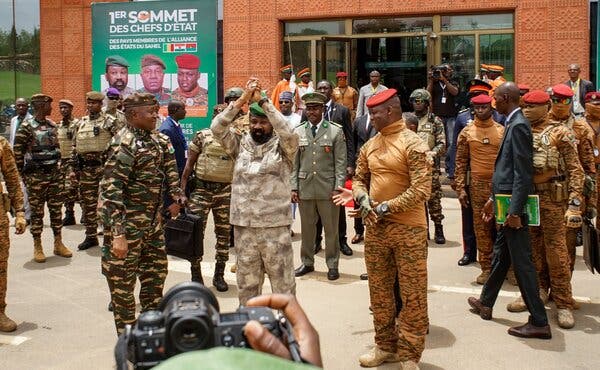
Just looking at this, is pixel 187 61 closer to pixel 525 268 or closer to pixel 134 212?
pixel 134 212

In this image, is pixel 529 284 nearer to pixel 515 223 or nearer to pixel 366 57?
pixel 515 223

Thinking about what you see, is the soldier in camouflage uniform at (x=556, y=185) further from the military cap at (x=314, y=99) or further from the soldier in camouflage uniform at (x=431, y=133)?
the soldier in camouflage uniform at (x=431, y=133)

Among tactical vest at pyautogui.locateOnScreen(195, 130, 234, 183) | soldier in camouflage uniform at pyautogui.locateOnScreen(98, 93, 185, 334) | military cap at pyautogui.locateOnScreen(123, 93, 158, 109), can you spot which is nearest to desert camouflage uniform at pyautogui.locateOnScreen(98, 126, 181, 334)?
soldier in camouflage uniform at pyautogui.locateOnScreen(98, 93, 185, 334)

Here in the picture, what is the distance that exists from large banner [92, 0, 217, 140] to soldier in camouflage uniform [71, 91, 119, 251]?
638 centimetres

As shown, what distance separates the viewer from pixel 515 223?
5.45m

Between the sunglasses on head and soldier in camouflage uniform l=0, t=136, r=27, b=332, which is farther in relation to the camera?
the sunglasses on head

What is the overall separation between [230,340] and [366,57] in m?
13.6

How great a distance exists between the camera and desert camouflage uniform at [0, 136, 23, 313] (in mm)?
6000

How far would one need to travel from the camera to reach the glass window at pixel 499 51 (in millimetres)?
13805

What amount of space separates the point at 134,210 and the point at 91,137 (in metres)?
4.32

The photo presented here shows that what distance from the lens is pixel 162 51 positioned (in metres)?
16.1

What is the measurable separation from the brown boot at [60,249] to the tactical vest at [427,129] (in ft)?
15.7

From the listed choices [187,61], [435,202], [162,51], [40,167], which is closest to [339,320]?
[435,202]

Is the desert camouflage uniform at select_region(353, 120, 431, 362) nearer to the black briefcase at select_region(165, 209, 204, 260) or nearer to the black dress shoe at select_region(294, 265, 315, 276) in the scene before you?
the black briefcase at select_region(165, 209, 204, 260)
